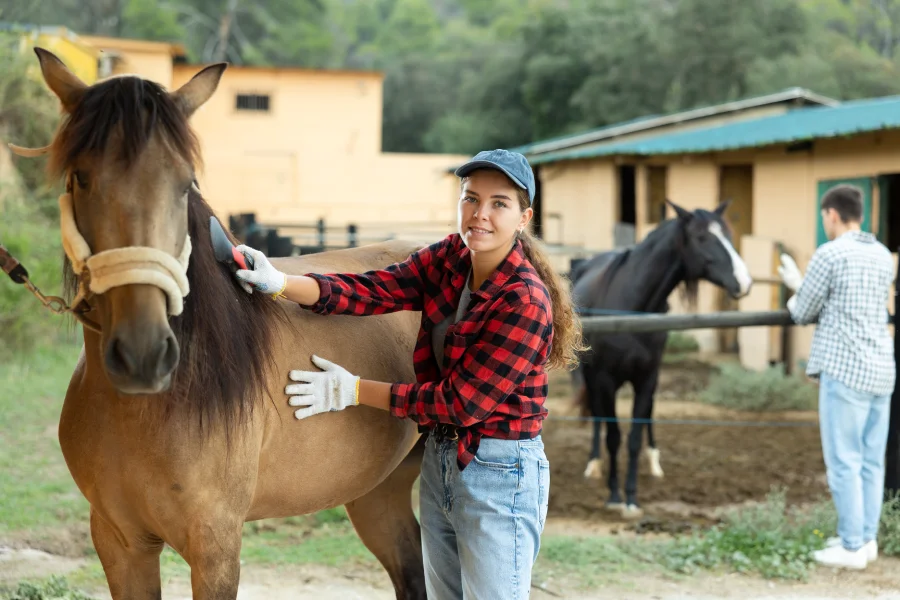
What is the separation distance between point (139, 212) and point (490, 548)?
47.9 inches

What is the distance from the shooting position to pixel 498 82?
1409 inches

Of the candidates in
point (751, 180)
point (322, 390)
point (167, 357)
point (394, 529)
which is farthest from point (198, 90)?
point (751, 180)

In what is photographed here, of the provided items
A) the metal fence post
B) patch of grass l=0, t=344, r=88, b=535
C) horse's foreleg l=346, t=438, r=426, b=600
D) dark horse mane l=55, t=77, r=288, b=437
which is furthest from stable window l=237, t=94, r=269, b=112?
dark horse mane l=55, t=77, r=288, b=437

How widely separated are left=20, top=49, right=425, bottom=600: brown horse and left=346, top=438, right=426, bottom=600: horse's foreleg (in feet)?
1.19

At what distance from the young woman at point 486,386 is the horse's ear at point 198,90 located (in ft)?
1.51

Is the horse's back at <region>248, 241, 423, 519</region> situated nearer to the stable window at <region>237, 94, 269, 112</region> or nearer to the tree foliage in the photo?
the tree foliage

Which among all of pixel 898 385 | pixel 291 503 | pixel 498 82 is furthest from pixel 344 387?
pixel 498 82

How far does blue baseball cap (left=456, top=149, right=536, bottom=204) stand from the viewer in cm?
232

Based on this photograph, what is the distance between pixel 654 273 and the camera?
645cm

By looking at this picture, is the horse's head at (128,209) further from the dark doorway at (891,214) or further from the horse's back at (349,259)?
the dark doorway at (891,214)

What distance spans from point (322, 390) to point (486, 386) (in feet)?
1.66

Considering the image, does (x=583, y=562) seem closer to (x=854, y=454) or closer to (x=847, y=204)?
(x=854, y=454)

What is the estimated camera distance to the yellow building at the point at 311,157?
86.6 feet

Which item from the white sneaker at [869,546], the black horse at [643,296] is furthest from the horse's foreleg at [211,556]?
the black horse at [643,296]
